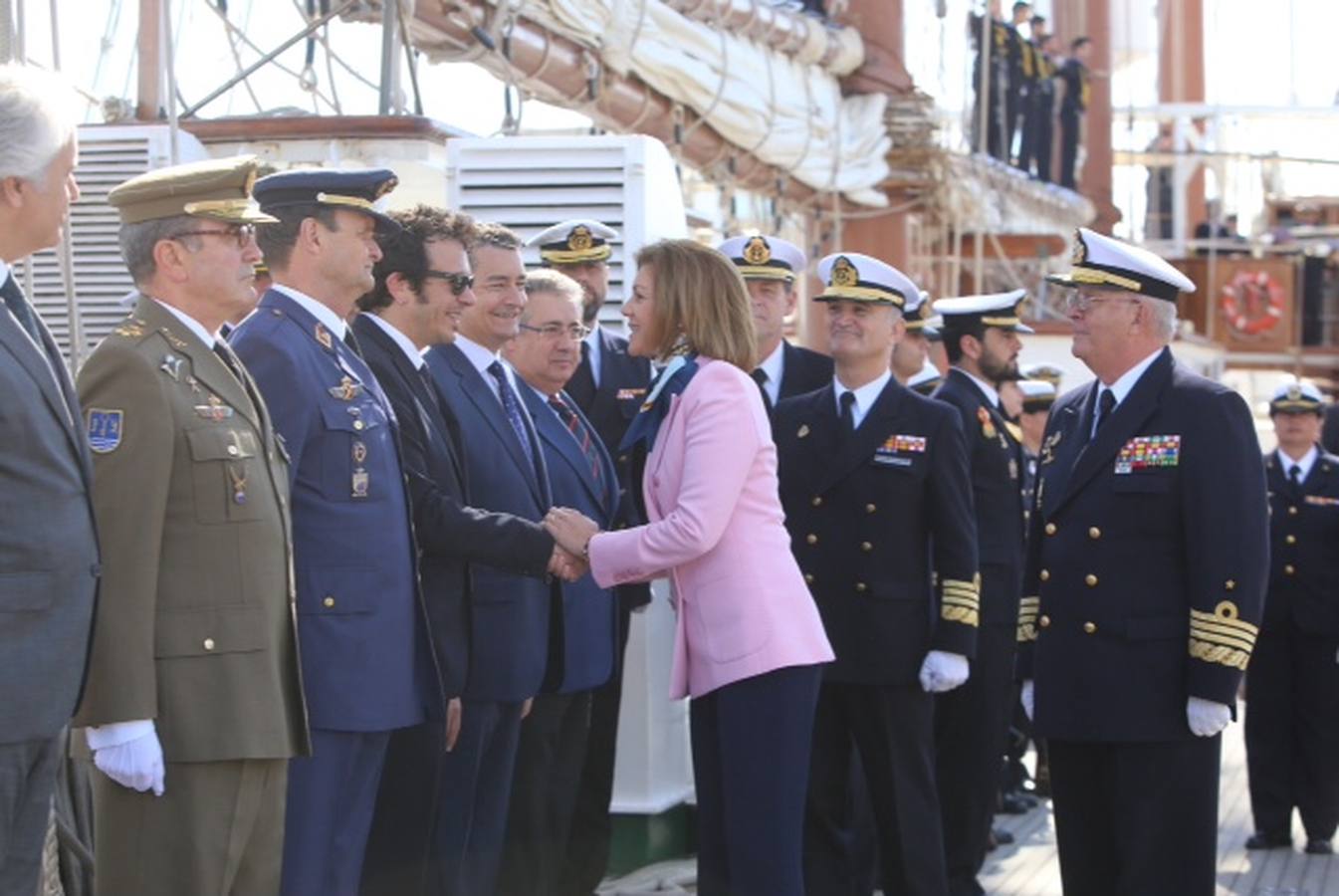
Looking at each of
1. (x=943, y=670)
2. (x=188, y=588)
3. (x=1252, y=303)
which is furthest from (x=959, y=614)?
(x=1252, y=303)

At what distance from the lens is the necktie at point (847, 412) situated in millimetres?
Result: 6109

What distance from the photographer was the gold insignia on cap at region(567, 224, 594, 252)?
6.71 meters

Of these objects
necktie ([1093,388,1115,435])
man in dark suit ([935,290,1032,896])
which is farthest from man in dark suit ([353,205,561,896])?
man in dark suit ([935,290,1032,896])

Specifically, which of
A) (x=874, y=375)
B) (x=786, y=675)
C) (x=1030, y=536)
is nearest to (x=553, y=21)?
(x=874, y=375)

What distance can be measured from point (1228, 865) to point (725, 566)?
3655 millimetres

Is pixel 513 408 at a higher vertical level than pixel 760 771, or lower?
higher

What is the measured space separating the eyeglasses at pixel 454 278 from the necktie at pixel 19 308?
1.44 metres

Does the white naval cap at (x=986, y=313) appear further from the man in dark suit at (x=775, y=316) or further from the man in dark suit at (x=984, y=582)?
the man in dark suit at (x=775, y=316)

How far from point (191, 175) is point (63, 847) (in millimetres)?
1303

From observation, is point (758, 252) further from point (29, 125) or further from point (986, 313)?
point (29, 125)

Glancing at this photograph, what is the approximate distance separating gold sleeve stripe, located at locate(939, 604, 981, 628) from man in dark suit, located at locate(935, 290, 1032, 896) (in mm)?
914

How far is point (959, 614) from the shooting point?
5941mm

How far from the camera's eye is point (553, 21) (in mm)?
7422

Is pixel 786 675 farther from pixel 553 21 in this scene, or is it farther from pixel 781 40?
pixel 781 40
